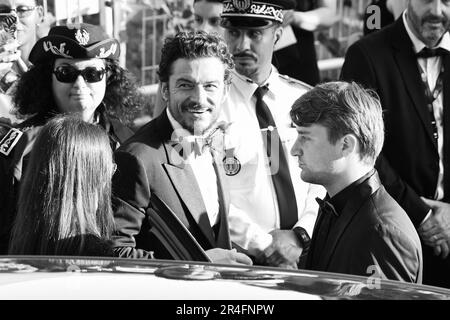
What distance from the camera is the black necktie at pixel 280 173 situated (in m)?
4.87

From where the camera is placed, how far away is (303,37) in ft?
21.1

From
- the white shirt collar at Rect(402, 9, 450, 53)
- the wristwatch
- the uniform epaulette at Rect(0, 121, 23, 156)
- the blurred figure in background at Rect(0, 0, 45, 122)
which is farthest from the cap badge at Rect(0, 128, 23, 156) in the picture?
the white shirt collar at Rect(402, 9, 450, 53)

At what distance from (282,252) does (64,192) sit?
1529 mm

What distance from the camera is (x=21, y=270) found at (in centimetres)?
239

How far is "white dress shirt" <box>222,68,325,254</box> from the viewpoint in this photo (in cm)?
464

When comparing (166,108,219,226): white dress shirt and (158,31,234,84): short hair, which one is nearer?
(166,108,219,226): white dress shirt

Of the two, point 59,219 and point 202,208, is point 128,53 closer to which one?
point 202,208

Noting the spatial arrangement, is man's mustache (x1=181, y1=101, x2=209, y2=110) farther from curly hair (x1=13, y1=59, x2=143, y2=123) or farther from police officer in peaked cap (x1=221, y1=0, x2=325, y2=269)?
curly hair (x1=13, y1=59, x2=143, y2=123)

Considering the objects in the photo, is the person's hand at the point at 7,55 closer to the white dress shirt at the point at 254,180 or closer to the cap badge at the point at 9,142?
the cap badge at the point at 9,142

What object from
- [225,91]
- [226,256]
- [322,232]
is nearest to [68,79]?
[225,91]

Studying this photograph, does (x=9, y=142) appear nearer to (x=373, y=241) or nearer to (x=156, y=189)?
(x=156, y=189)

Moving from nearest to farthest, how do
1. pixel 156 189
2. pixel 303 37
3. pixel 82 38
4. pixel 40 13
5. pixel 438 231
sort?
1. pixel 156 189
2. pixel 82 38
3. pixel 438 231
4. pixel 40 13
5. pixel 303 37

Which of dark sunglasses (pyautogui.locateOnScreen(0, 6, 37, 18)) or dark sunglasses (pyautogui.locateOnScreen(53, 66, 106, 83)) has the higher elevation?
dark sunglasses (pyautogui.locateOnScreen(0, 6, 37, 18))
